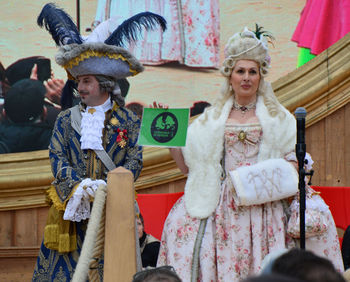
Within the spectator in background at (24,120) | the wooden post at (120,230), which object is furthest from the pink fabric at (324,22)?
the wooden post at (120,230)

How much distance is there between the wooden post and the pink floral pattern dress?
1.24 m

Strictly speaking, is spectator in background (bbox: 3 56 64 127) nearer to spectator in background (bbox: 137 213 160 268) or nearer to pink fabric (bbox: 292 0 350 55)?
spectator in background (bbox: 137 213 160 268)

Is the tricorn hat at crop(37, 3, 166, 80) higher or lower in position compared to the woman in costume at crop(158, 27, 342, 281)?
higher

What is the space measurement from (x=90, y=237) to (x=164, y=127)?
0.91 m

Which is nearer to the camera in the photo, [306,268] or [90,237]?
[306,268]

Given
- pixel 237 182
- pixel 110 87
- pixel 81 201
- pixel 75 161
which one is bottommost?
pixel 81 201

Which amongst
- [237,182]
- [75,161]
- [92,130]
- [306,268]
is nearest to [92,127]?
[92,130]

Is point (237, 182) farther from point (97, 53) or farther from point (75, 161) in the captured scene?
point (97, 53)

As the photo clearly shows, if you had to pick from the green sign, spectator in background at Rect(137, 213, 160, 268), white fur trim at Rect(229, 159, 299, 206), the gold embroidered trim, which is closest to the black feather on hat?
the gold embroidered trim

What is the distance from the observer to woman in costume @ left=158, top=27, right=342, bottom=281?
4.01 meters

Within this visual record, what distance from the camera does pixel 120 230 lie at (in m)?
2.87

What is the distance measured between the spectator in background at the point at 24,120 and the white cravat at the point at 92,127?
2007mm

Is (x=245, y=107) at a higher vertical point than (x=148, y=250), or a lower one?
higher

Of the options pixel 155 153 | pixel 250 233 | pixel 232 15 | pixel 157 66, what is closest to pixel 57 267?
pixel 250 233
